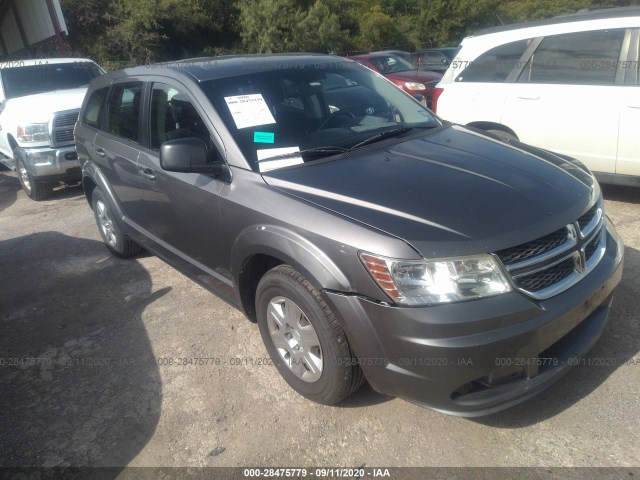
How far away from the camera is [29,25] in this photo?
1670 cm

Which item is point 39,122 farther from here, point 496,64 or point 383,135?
point 496,64

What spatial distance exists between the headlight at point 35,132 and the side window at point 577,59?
246 inches

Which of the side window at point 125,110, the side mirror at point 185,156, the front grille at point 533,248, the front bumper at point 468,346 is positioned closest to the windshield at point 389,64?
the side window at point 125,110

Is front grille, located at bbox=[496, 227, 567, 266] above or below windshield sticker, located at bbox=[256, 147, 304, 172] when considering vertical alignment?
below

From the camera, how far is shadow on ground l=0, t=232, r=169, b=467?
8.59 feet

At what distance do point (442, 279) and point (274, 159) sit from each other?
Result: 123 cm

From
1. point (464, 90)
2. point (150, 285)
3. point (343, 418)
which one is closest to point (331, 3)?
point (464, 90)

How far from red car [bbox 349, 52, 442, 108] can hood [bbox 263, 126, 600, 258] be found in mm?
7390

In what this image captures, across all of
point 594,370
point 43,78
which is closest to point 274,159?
point 594,370

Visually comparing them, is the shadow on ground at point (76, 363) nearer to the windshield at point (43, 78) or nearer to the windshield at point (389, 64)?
the windshield at point (43, 78)

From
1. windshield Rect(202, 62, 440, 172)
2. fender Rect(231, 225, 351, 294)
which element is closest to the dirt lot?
fender Rect(231, 225, 351, 294)

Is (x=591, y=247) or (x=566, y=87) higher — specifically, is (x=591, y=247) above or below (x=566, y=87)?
below

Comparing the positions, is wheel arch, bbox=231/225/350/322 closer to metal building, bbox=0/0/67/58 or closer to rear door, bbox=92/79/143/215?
rear door, bbox=92/79/143/215

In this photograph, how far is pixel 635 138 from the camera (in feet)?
14.6
